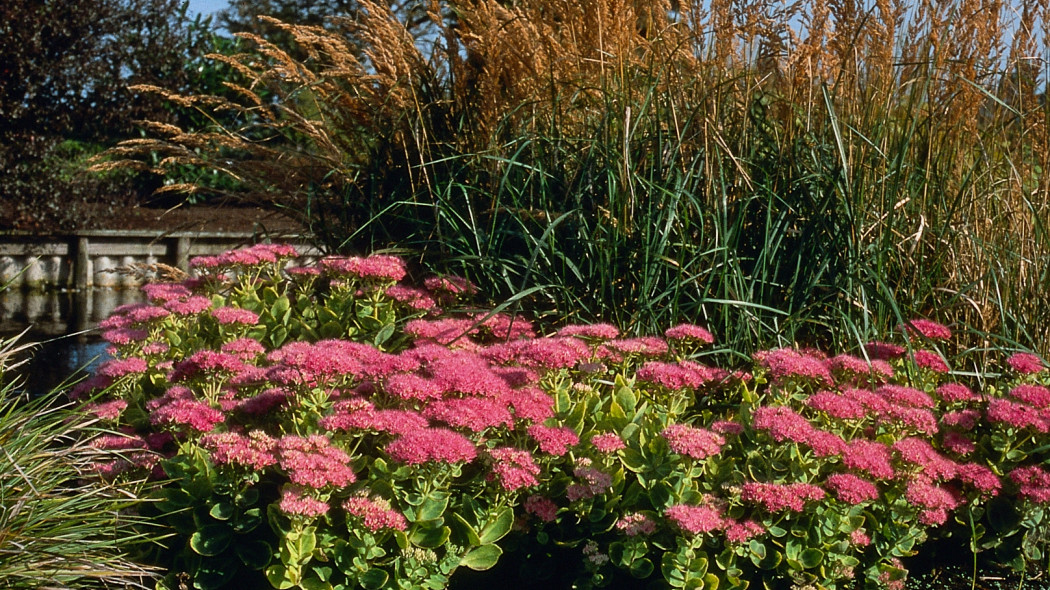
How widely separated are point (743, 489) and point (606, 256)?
1.18 meters

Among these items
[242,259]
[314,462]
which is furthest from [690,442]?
[242,259]

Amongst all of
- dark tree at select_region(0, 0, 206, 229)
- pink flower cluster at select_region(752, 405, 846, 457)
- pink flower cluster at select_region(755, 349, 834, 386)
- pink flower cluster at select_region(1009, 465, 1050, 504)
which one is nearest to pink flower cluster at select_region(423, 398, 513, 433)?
pink flower cluster at select_region(752, 405, 846, 457)

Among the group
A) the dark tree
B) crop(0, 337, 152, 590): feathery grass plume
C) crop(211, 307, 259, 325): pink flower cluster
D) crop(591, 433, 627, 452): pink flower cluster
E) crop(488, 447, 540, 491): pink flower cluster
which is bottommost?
crop(0, 337, 152, 590): feathery grass plume

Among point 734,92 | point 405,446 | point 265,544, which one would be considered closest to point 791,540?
point 405,446

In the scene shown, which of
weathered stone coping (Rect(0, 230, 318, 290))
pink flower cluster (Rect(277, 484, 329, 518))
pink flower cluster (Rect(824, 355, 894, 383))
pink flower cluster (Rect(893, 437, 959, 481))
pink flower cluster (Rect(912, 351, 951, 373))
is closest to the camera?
pink flower cluster (Rect(277, 484, 329, 518))

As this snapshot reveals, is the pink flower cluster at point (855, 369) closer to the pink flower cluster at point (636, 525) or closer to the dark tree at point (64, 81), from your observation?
the pink flower cluster at point (636, 525)

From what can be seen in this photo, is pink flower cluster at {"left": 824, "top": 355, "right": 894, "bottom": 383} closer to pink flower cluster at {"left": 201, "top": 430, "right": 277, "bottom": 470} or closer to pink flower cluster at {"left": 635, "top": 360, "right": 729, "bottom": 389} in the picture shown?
pink flower cluster at {"left": 635, "top": 360, "right": 729, "bottom": 389}

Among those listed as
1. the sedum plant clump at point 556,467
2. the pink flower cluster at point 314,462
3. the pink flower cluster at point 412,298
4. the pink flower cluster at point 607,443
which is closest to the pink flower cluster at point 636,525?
the sedum plant clump at point 556,467

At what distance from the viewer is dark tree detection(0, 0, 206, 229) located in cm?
978

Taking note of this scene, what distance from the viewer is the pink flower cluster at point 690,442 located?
6.75 feet

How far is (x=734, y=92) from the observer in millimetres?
3467

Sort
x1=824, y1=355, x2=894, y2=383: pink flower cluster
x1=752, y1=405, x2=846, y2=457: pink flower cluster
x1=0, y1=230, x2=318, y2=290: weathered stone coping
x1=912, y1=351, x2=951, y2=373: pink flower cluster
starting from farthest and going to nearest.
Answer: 1. x1=0, y1=230, x2=318, y2=290: weathered stone coping
2. x1=912, y1=351, x2=951, y2=373: pink flower cluster
3. x1=824, y1=355, x2=894, y2=383: pink flower cluster
4. x1=752, y1=405, x2=846, y2=457: pink flower cluster

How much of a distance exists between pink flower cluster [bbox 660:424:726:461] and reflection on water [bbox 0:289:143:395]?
349 cm

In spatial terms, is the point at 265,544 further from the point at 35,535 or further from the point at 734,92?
the point at 734,92
